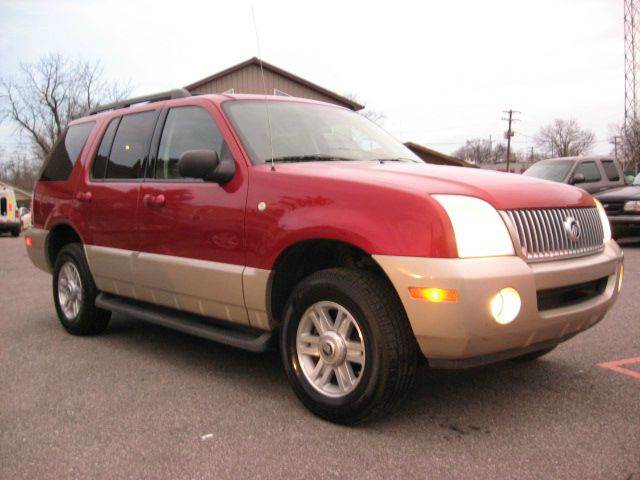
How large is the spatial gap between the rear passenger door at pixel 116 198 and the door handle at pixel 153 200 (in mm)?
171

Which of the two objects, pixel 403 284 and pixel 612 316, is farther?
pixel 612 316

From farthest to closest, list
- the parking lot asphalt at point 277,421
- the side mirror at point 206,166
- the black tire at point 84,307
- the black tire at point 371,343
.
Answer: the black tire at point 84,307 < the side mirror at point 206,166 < the black tire at point 371,343 < the parking lot asphalt at point 277,421

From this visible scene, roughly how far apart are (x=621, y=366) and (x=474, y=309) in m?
1.93

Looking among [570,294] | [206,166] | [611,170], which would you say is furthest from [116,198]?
[611,170]

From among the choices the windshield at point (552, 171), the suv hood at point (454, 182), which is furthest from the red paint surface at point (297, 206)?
the windshield at point (552, 171)

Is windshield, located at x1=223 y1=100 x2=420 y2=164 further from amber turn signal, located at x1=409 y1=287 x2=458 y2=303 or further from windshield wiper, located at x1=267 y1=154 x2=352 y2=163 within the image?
amber turn signal, located at x1=409 y1=287 x2=458 y2=303

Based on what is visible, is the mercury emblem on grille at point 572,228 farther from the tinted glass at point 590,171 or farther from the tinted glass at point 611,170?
the tinted glass at point 611,170

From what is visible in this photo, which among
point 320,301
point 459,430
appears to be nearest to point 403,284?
point 320,301

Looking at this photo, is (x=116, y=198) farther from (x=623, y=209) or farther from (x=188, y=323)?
(x=623, y=209)

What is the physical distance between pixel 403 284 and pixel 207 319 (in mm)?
1721

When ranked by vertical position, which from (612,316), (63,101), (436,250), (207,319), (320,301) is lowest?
(612,316)

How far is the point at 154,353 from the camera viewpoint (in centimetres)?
473

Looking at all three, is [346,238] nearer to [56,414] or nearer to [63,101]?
[56,414]

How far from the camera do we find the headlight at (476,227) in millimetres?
2865
